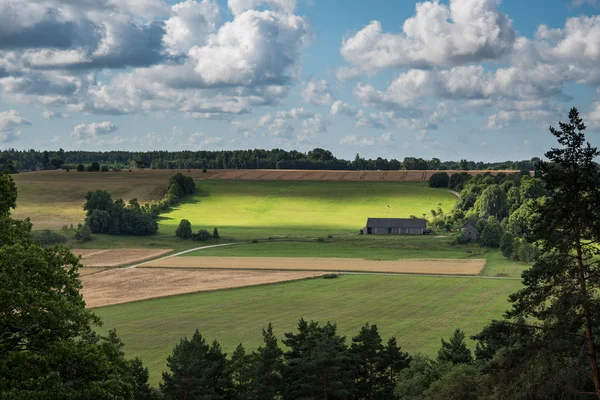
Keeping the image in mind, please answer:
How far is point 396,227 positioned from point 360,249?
27.2 metres

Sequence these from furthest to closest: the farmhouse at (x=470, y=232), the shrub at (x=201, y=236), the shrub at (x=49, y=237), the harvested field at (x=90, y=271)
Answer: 1. the shrub at (x=201, y=236)
2. the farmhouse at (x=470, y=232)
3. the shrub at (x=49, y=237)
4. the harvested field at (x=90, y=271)

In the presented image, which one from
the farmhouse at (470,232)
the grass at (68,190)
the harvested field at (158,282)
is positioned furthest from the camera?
the grass at (68,190)

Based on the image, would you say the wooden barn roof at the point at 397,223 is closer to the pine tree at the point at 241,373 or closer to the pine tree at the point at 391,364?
the pine tree at the point at 391,364

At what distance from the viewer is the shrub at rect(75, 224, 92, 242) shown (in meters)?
122

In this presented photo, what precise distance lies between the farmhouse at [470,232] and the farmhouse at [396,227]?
14.3 meters

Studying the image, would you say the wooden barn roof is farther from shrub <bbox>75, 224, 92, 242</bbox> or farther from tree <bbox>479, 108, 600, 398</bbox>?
tree <bbox>479, 108, 600, 398</bbox>

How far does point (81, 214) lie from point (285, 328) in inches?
4022

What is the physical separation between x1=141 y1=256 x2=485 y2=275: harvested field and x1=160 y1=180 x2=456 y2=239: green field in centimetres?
2584

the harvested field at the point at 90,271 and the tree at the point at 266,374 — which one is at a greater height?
the tree at the point at 266,374

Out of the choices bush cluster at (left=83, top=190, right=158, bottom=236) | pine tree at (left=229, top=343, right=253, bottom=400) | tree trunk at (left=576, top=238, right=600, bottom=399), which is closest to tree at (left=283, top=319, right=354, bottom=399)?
pine tree at (left=229, top=343, right=253, bottom=400)

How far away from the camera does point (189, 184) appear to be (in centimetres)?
18325

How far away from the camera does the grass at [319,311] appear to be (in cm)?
5359

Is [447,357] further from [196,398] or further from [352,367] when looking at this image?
[196,398]

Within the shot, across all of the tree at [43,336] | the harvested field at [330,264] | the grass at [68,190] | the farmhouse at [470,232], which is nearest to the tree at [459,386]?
the tree at [43,336]
